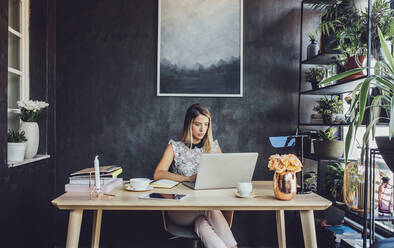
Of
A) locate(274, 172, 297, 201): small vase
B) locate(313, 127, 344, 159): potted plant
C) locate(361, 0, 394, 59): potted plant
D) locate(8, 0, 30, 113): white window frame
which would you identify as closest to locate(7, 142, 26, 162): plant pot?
locate(8, 0, 30, 113): white window frame

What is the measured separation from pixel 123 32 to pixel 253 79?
1.39 meters

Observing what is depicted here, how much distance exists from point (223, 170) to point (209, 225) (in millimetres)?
400

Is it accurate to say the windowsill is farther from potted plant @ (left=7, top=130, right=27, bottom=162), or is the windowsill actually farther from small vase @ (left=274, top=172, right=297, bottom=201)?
small vase @ (left=274, top=172, right=297, bottom=201)

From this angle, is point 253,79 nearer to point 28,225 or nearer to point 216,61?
point 216,61

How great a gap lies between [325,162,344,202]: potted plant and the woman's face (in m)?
1.09

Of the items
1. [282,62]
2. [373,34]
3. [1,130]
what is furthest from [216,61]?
[1,130]

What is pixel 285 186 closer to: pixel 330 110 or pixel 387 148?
pixel 387 148

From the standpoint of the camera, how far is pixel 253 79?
120 inches

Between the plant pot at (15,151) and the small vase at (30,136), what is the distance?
0.16 metres

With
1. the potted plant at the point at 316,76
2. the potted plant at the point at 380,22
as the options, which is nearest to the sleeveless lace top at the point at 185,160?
the potted plant at the point at 316,76

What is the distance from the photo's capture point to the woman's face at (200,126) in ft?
8.13

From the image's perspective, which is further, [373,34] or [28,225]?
[28,225]

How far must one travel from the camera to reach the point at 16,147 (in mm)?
2164

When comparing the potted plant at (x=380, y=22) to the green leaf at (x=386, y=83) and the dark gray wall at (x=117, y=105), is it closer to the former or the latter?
Result: the green leaf at (x=386, y=83)
